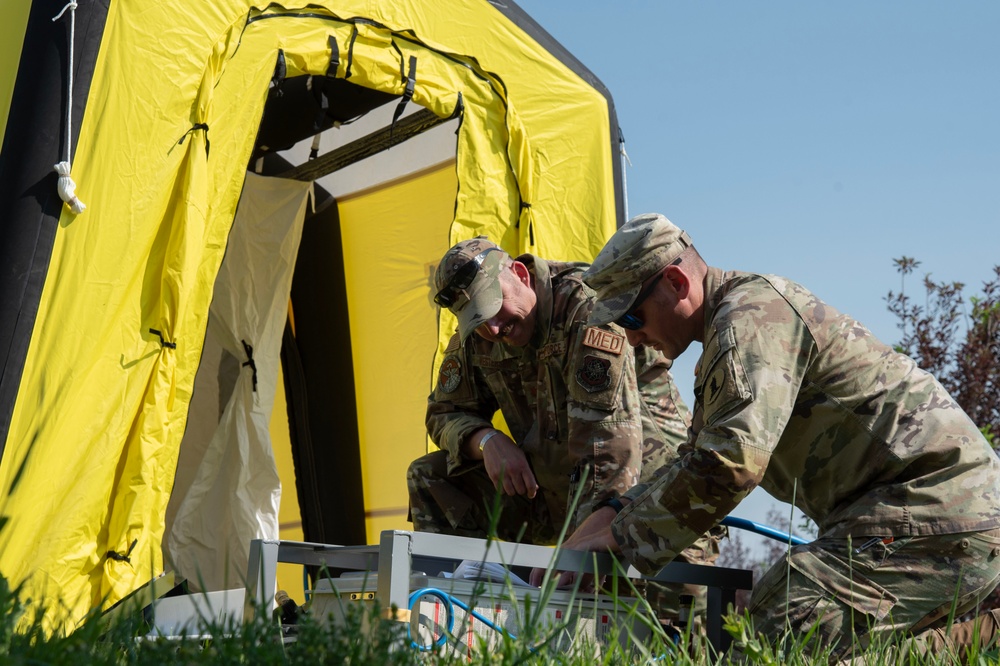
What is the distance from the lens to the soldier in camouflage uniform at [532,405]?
2.71 metres

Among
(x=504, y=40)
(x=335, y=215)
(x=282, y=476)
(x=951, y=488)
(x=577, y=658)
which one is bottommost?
(x=577, y=658)

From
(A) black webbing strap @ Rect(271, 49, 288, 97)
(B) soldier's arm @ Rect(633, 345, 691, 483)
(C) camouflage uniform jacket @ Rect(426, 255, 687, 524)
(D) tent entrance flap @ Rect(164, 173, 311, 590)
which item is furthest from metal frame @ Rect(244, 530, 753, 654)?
(D) tent entrance flap @ Rect(164, 173, 311, 590)

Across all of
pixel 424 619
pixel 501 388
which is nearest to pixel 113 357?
pixel 501 388

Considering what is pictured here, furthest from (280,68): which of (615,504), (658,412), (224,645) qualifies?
(224,645)

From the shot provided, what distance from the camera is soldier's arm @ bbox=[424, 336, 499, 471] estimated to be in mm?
3051

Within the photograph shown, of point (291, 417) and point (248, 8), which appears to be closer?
point (248, 8)

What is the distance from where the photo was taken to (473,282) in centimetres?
288

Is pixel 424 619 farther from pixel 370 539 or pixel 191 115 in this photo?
pixel 370 539

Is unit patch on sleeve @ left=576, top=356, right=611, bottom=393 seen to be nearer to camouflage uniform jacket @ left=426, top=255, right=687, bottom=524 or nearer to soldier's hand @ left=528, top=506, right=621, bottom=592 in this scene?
camouflage uniform jacket @ left=426, top=255, right=687, bottom=524

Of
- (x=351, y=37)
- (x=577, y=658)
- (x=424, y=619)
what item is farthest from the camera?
(x=351, y=37)

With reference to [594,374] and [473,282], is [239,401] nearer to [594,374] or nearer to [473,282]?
[473,282]

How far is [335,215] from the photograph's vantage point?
497cm

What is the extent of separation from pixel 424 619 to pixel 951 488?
3.48 feet

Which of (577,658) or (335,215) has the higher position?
(335,215)
